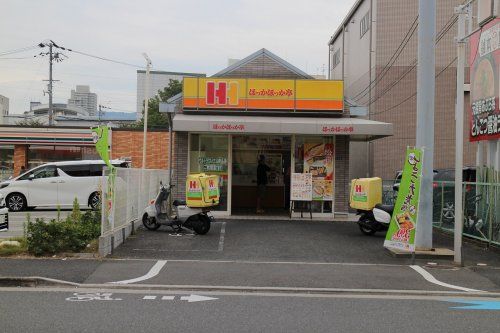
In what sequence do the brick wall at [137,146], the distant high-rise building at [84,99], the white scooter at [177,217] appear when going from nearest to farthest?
the white scooter at [177,217] → the brick wall at [137,146] → the distant high-rise building at [84,99]

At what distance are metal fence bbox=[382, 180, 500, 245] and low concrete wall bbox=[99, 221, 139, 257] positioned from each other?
851 centimetres

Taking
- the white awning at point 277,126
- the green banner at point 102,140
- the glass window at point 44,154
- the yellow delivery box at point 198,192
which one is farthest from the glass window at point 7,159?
the green banner at point 102,140

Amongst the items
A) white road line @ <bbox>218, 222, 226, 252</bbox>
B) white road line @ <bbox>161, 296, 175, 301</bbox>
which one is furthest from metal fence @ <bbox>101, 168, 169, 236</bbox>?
white road line @ <bbox>161, 296, 175, 301</bbox>

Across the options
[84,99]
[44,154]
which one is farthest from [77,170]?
[84,99]

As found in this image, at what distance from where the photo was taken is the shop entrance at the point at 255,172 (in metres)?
19.1

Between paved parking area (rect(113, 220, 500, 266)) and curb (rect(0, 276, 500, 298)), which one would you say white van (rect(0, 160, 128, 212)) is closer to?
paved parking area (rect(113, 220, 500, 266))

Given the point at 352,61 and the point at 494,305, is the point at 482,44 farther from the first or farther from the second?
the point at 352,61

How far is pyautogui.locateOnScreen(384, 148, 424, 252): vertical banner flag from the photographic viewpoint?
423 inches

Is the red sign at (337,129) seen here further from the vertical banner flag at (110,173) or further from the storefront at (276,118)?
the vertical banner flag at (110,173)

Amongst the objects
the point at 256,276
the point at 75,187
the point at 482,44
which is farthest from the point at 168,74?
the point at 256,276

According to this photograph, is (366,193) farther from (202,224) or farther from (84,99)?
(84,99)

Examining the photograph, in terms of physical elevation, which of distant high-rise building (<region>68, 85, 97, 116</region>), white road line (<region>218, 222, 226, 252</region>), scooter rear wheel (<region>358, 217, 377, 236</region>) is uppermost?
distant high-rise building (<region>68, 85, 97, 116</region>)

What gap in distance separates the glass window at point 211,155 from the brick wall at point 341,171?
12.0 ft

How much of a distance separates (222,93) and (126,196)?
597 cm
